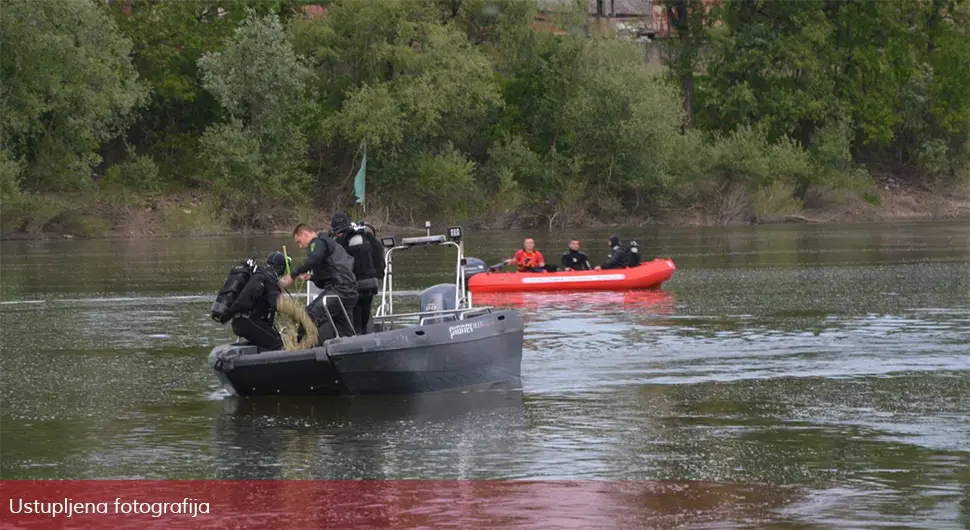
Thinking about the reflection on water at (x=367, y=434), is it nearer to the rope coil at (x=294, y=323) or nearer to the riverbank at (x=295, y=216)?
the rope coil at (x=294, y=323)

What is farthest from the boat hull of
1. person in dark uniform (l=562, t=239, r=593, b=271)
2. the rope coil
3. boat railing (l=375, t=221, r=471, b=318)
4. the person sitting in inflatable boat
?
Result: person in dark uniform (l=562, t=239, r=593, b=271)

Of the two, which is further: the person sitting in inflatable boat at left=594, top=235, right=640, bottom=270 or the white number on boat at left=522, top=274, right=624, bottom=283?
the person sitting in inflatable boat at left=594, top=235, right=640, bottom=270

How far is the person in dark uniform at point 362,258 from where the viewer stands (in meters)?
17.4

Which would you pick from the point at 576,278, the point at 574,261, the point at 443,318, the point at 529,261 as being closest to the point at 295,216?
the point at 574,261

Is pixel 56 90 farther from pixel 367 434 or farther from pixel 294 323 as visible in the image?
pixel 367 434

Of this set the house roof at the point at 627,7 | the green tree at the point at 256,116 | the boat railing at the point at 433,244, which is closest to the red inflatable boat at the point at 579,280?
the boat railing at the point at 433,244

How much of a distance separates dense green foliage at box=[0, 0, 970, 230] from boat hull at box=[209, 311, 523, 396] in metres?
44.4

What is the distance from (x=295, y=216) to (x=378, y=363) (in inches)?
2063

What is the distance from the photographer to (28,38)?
59.5 m

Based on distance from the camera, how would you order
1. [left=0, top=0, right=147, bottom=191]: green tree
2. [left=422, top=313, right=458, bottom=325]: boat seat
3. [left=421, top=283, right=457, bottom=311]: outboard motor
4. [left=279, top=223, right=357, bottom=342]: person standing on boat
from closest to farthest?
[left=279, top=223, right=357, bottom=342]: person standing on boat, [left=422, top=313, right=458, bottom=325]: boat seat, [left=421, top=283, right=457, bottom=311]: outboard motor, [left=0, top=0, right=147, bottom=191]: green tree

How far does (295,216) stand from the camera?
6850 centimetres

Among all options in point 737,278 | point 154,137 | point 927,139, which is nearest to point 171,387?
point 737,278

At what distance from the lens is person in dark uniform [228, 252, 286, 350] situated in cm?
1680

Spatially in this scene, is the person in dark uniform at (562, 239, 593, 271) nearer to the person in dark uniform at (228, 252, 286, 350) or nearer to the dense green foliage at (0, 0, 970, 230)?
the person in dark uniform at (228, 252, 286, 350)
